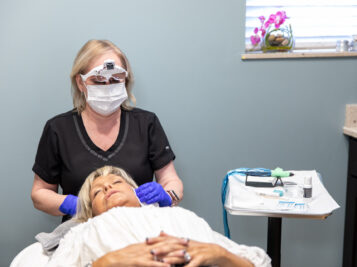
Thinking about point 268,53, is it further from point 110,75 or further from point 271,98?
point 110,75

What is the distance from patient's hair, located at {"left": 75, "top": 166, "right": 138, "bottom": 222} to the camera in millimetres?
1585

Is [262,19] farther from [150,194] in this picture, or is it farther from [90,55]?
[150,194]

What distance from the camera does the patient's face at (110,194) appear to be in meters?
1.48

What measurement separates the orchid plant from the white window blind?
0.04 m

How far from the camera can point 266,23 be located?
86.2 inches

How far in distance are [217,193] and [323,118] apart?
0.68 metres

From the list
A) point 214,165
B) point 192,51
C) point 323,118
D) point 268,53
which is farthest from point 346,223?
point 192,51

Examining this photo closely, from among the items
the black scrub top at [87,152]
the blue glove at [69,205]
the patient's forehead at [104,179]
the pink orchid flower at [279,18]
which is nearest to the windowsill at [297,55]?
the pink orchid flower at [279,18]

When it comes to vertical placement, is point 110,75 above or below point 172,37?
below

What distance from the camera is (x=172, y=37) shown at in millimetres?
2146

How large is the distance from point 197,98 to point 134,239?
1075 millimetres

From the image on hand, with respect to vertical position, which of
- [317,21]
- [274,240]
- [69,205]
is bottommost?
[274,240]

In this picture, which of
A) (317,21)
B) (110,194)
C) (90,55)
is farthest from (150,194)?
(317,21)

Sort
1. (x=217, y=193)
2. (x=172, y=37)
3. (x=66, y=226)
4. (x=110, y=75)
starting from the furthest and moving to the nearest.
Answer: (x=217, y=193) < (x=172, y=37) < (x=110, y=75) < (x=66, y=226)
